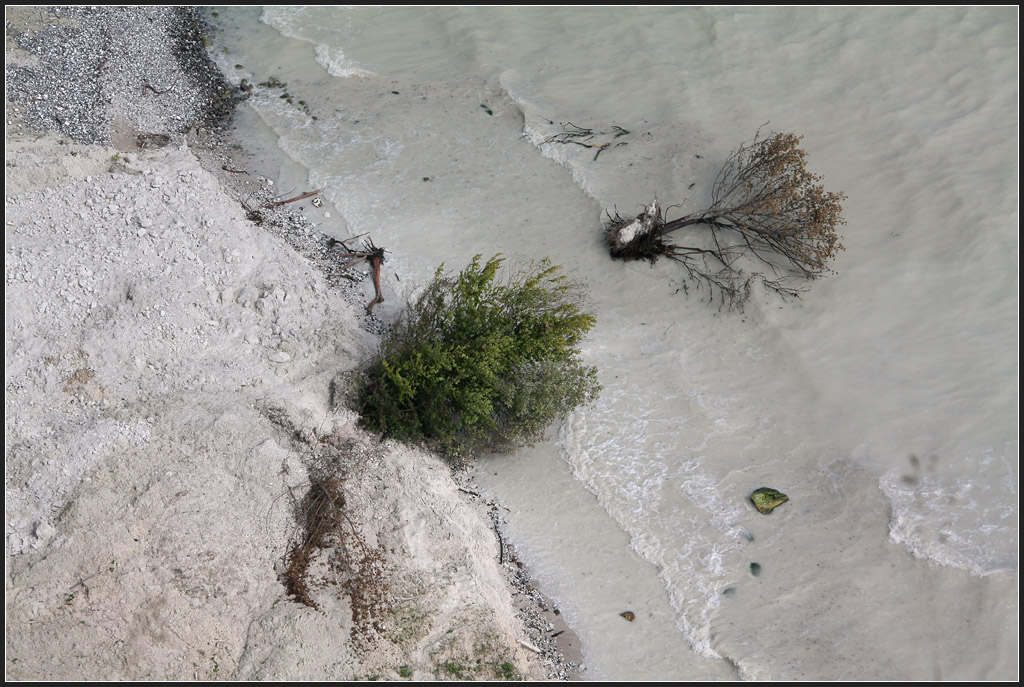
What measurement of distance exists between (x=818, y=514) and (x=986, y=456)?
74.7 inches

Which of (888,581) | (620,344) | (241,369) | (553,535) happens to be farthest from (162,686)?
(888,581)

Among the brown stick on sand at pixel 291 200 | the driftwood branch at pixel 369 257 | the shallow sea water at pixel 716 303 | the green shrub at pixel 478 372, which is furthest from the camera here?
the brown stick on sand at pixel 291 200

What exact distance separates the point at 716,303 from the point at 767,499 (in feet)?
8.55

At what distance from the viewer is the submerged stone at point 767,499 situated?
7309 millimetres

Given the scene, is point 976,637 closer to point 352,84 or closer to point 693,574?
point 693,574

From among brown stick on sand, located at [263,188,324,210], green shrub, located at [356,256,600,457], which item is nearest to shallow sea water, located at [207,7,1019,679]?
brown stick on sand, located at [263,188,324,210]

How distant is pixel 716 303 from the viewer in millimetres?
9000

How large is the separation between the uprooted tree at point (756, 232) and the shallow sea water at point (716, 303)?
30 centimetres

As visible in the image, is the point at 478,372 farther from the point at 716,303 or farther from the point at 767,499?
the point at 716,303

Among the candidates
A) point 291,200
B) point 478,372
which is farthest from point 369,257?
point 478,372

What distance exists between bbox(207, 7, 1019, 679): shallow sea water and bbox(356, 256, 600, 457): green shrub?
1.84ft

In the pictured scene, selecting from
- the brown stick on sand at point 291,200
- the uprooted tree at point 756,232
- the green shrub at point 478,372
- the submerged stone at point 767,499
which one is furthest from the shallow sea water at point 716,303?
the green shrub at point 478,372

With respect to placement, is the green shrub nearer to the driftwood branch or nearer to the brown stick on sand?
the driftwood branch

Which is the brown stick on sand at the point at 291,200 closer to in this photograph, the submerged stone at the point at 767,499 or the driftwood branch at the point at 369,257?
the driftwood branch at the point at 369,257
